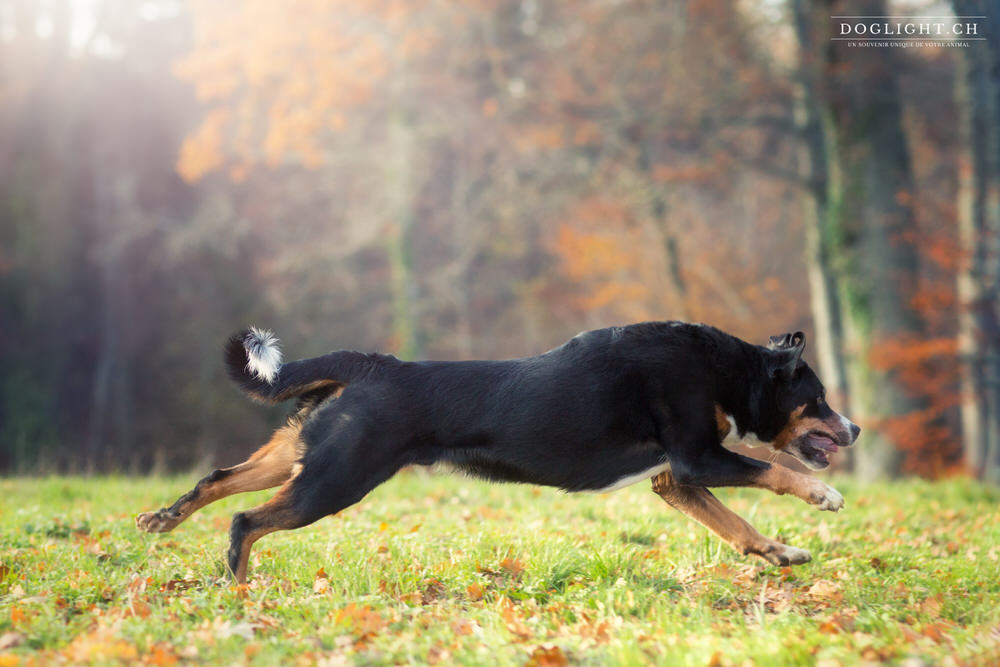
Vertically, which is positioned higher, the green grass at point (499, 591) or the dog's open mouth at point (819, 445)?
the dog's open mouth at point (819, 445)

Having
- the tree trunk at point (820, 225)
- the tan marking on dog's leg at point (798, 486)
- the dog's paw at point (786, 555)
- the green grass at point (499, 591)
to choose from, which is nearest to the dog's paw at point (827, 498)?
the tan marking on dog's leg at point (798, 486)

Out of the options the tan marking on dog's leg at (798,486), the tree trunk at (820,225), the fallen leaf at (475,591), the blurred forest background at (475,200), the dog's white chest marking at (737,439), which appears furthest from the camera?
the tree trunk at (820,225)

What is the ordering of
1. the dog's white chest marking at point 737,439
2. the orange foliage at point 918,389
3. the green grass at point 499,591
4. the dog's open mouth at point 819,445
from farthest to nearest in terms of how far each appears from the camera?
the orange foliage at point 918,389 → the dog's open mouth at point 819,445 → the dog's white chest marking at point 737,439 → the green grass at point 499,591

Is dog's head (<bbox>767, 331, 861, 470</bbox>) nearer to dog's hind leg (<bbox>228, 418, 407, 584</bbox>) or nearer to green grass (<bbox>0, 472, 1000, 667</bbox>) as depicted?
green grass (<bbox>0, 472, 1000, 667</bbox>)

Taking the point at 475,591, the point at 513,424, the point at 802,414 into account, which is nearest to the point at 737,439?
the point at 802,414

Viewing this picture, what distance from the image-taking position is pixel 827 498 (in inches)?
195

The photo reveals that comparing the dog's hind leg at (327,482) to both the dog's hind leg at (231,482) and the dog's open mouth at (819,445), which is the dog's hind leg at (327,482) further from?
the dog's open mouth at (819,445)

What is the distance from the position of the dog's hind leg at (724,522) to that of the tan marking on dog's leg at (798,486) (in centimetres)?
32

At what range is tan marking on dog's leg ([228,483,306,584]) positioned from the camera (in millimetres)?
4773

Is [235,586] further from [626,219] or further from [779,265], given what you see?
[779,265]

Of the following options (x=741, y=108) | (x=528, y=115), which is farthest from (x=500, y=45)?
(x=741, y=108)

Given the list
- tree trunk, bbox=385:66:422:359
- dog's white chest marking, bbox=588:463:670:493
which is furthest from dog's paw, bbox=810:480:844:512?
tree trunk, bbox=385:66:422:359

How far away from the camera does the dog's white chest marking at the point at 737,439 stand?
5.28 meters

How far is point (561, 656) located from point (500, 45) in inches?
607
